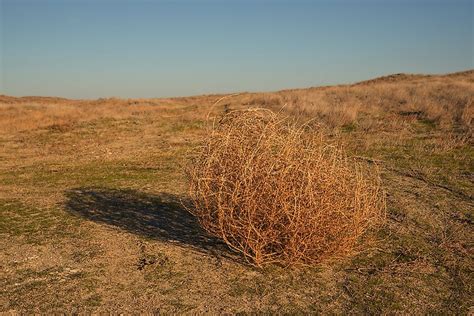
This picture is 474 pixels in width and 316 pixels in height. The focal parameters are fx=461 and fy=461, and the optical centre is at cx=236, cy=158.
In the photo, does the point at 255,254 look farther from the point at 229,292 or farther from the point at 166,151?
the point at 166,151

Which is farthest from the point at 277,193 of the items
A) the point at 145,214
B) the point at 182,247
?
the point at 145,214

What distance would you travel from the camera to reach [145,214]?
8398 millimetres

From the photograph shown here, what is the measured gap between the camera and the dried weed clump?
5602 mm

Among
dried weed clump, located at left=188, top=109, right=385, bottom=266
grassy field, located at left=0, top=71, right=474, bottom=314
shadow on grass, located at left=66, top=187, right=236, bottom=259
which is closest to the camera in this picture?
grassy field, located at left=0, top=71, right=474, bottom=314

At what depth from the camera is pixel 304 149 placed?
5887 mm

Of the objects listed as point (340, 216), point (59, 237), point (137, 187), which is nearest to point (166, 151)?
point (137, 187)

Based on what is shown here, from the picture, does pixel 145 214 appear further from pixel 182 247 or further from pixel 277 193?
pixel 277 193

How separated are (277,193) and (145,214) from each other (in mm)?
3658

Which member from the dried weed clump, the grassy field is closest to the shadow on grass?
the grassy field

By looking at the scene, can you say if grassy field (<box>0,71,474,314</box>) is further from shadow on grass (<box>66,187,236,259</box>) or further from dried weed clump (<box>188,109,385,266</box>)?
dried weed clump (<box>188,109,385,266</box>)

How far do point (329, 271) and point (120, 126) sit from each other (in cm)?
1635

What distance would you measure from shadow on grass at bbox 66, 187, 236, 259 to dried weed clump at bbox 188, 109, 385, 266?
2.44 ft

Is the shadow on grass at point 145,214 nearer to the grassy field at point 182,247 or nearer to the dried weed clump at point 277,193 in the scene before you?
the grassy field at point 182,247

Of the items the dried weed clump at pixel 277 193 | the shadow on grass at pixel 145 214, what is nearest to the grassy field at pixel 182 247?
the shadow on grass at pixel 145 214
